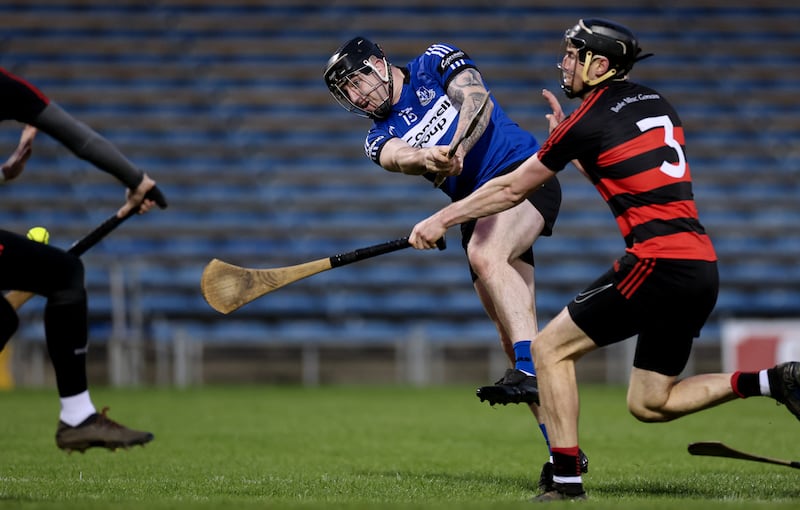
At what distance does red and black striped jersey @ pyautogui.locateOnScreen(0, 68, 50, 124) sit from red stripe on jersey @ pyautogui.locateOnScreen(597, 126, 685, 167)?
2398 mm

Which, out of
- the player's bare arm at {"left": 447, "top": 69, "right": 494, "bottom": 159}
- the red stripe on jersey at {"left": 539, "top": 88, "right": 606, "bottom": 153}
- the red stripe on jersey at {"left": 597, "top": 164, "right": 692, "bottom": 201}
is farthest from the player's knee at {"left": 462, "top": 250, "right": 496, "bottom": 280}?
the red stripe on jersey at {"left": 597, "top": 164, "right": 692, "bottom": 201}

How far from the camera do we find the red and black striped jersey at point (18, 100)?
4602 millimetres

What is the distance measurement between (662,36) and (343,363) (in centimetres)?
882

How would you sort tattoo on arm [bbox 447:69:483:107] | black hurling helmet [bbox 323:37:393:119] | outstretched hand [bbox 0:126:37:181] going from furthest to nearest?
black hurling helmet [bbox 323:37:393:119], tattoo on arm [bbox 447:69:483:107], outstretched hand [bbox 0:126:37:181]

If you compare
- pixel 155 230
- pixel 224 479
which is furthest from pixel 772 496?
pixel 155 230

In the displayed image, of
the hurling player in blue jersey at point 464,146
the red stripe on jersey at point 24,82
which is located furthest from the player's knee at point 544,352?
the red stripe on jersey at point 24,82

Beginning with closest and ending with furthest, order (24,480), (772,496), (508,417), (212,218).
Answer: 1. (772,496)
2. (24,480)
3. (508,417)
4. (212,218)

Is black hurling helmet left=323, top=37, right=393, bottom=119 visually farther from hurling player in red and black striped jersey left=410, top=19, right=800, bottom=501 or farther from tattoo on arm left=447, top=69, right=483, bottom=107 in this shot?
hurling player in red and black striped jersey left=410, top=19, right=800, bottom=501

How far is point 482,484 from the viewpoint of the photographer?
5.67 meters

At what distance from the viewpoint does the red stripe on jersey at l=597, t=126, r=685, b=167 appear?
4609mm

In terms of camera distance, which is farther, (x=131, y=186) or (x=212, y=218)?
(x=212, y=218)

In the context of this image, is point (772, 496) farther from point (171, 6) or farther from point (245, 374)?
point (171, 6)

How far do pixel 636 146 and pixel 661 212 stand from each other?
0.30 m

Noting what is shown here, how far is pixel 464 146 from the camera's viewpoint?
569 cm
